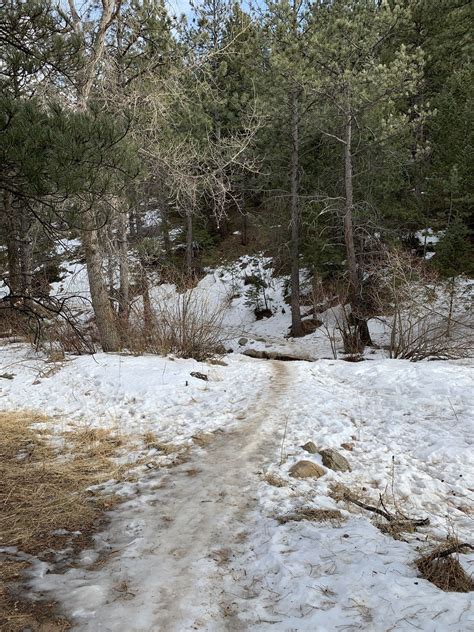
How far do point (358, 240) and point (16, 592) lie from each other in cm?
1480

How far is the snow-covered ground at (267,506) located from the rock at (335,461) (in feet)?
0.40

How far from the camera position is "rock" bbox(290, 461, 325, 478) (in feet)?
13.3

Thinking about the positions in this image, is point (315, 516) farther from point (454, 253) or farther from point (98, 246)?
point (454, 253)

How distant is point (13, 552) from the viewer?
286 centimetres

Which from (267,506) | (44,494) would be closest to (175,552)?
(267,506)

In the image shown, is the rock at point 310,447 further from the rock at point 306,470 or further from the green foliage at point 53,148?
the green foliage at point 53,148

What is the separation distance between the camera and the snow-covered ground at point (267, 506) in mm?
2289

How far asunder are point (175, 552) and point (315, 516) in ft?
3.68

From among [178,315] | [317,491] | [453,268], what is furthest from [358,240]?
[317,491]

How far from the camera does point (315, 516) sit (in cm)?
330

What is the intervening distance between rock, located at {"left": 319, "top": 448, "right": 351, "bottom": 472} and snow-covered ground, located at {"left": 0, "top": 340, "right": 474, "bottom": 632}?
12 centimetres

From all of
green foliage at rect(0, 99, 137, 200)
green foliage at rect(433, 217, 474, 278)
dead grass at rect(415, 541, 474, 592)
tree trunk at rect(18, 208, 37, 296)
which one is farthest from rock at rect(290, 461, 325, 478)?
green foliage at rect(433, 217, 474, 278)

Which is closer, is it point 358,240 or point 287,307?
point 358,240

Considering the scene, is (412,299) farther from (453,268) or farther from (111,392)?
(111,392)
